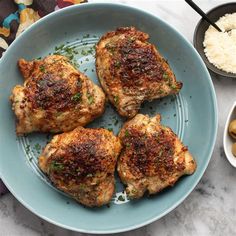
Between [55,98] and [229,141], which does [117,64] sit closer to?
[55,98]

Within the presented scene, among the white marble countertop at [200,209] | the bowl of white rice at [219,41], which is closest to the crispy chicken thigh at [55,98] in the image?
the white marble countertop at [200,209]

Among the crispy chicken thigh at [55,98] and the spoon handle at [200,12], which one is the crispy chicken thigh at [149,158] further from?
the spoon handle at [200,12]

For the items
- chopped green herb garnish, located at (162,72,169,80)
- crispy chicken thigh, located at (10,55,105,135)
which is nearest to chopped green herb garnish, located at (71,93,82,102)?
crispy chicken thigh, located at (10,55,105,135)

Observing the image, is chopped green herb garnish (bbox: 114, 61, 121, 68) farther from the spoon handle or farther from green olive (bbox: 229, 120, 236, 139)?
green olive (bbox: 229, 120, 236, 139)

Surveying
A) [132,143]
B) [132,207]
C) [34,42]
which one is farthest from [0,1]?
[132,207]

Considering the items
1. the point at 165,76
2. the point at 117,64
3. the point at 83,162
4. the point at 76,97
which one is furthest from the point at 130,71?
the point at 83,162

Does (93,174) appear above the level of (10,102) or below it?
below

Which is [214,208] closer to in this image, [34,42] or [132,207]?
[132,207]
